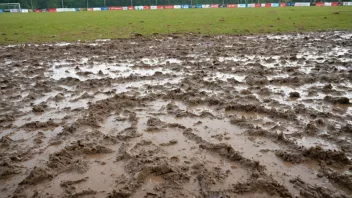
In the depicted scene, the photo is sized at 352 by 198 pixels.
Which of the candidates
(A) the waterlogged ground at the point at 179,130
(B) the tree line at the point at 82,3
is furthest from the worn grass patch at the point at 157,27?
(B) the tree line at the point at 82,3

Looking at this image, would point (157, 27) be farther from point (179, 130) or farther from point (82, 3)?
point (82, 3)

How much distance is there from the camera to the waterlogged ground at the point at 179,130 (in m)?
Answer: 3.67

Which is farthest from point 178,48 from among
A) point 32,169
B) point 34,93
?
point 32,169

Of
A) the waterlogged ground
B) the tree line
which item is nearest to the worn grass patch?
the waterlogged ground

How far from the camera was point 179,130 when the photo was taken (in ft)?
16.8

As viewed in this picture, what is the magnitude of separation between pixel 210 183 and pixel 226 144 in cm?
107

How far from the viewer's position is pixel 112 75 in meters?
8.87

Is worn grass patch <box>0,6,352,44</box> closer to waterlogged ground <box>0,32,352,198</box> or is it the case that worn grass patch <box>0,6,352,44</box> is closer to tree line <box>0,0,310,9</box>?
waterlogged ground <box>0,32,352,198</box>

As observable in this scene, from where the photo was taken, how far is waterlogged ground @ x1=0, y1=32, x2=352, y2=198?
12.0 ft

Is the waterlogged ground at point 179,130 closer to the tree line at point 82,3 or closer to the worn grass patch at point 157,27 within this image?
the worn grass patch at point 157,27

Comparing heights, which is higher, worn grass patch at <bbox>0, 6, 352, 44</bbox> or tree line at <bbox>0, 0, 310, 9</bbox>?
tree line at <bbox>0, 0, 310, 9</bbox>

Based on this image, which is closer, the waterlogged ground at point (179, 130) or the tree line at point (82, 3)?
the waterlogged ground at point (179, 130)

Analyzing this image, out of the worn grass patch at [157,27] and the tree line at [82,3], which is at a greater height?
the tree line at [82,3]

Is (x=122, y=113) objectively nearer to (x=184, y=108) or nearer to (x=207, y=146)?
(x=184, y=108)
